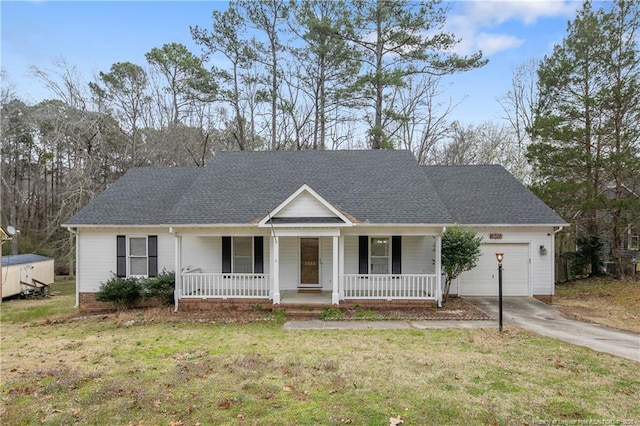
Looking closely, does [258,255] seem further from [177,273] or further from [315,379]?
[315,379]

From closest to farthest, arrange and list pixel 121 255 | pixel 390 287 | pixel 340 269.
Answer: pixel 390 287 → pixel 340 269 → pixel 121 255

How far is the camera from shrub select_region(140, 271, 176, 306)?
40.9 ft

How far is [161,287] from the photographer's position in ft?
41.0

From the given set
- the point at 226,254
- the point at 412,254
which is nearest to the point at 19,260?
the point at 226,254

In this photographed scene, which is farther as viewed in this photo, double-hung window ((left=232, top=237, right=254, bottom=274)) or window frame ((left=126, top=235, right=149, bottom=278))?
window frame ((left=126, top=235, right=149, bottom=278))

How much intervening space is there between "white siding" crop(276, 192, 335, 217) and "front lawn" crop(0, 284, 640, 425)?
3.90 m

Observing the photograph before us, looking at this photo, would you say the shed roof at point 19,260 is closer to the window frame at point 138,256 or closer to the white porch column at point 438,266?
the window frame at point 138,256

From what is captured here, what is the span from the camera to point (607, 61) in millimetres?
15648

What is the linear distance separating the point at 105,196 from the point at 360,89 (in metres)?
14.8

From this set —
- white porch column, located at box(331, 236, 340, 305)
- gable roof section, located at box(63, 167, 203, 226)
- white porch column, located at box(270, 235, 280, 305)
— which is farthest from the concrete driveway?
gable roof section, located at box(63, 167, 203, 226)

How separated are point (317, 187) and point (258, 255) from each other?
3465 millimetres

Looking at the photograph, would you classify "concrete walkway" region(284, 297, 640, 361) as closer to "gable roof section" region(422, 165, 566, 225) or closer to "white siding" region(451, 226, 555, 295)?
"white siding" region(451, 226, 555, 295)

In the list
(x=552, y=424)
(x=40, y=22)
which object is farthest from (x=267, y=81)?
(x=552, y=424)

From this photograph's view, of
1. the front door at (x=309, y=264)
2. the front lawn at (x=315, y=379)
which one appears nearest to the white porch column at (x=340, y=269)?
the front door at (x=309, y=264)
